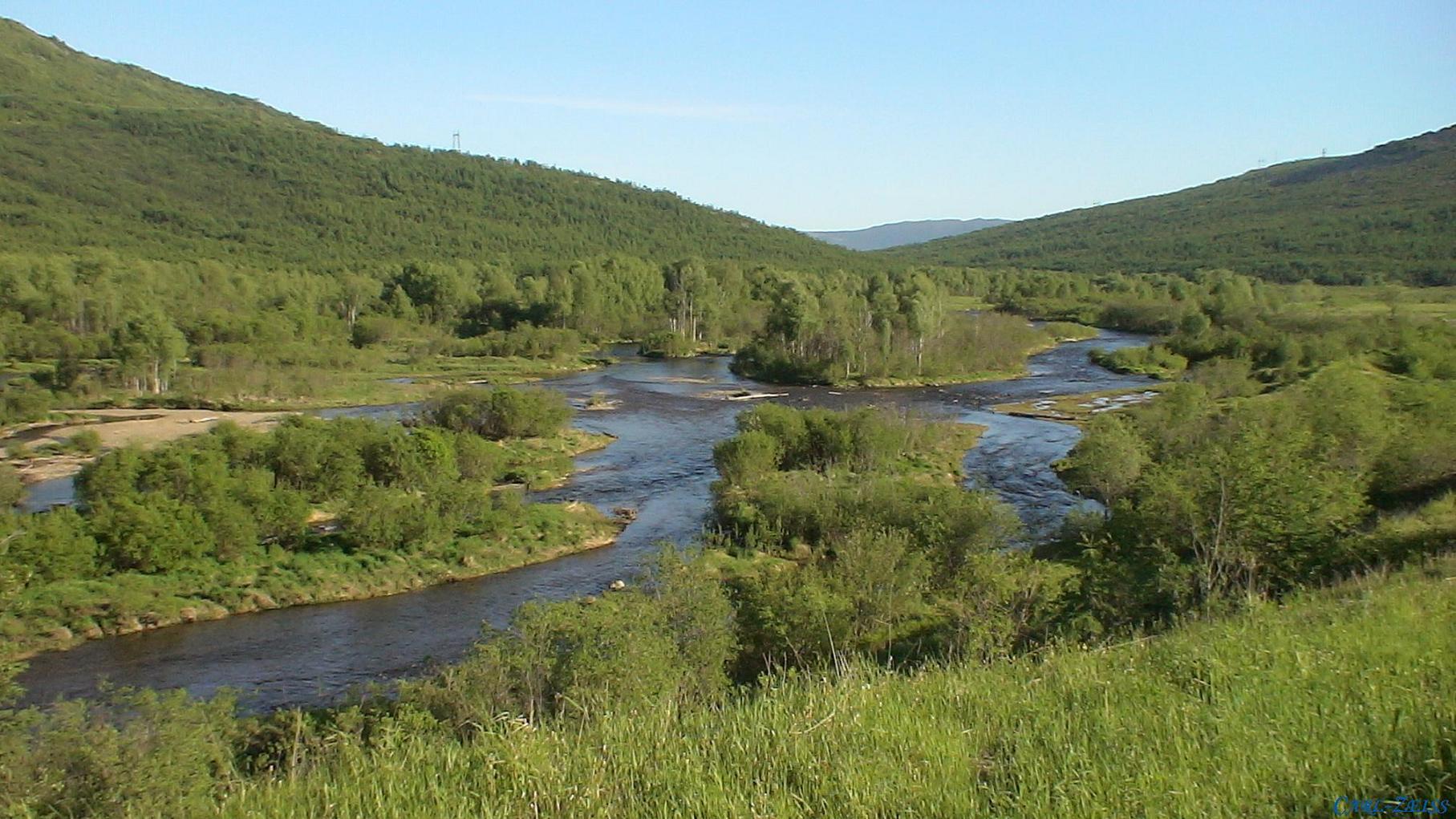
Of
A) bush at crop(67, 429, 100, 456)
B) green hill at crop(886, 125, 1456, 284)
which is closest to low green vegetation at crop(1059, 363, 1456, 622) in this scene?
bush at crop(67, 429, 100, 456)

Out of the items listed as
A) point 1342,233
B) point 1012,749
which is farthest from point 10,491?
point 1342,233

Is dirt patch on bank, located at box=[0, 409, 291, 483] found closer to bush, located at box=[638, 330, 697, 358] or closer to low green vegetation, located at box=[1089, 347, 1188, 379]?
bush, located at box=[638, 330, 697, 358]

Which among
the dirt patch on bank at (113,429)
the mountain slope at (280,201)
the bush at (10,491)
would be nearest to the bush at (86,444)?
the dirt patch on bank at (113,429)

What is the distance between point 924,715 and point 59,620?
81.2ft

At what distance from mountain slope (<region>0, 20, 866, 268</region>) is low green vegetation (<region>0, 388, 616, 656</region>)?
9616cm

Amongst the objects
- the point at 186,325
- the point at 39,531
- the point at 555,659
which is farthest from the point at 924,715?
the point at 186,325

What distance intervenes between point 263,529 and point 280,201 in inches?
5834

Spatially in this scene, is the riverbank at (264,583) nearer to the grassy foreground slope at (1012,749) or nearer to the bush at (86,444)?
the grassy foreground slope at (1012,749)

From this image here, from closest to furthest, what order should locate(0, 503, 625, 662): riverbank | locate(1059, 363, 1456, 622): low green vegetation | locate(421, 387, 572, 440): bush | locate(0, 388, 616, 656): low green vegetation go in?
locate(1059, 363, 1456, 622): low green vegetation, locate(0, 503, 625, 662): riverbank, locate(0, 388, 616, 656): low green vegetation, locate(421, 387, 572, 440): bush

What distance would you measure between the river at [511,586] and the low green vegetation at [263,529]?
83 cm

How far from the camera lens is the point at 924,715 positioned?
16.1ft

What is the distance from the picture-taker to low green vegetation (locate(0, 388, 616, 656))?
24.2 metres

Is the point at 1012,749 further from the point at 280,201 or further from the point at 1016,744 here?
the point at 280,201

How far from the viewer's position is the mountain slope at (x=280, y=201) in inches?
5197
